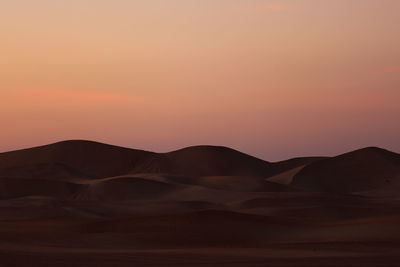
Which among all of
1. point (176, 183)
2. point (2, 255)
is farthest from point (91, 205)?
point (2, 255)

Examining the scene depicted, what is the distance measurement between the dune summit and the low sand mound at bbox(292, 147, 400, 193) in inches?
5.0

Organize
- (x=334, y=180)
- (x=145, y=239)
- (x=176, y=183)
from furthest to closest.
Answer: (x=334, y=180)
(x=176, y=183)
(x=145, y=239)

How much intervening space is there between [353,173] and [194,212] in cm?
5373

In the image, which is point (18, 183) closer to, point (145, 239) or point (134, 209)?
point (134, 209)

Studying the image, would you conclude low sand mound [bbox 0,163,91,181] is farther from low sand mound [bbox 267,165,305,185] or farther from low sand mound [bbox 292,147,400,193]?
low sand mound [bbox 292,147,400,193]

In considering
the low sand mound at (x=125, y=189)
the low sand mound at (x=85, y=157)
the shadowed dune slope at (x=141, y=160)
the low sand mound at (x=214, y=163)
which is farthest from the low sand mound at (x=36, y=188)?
the low sand mound at (x=214, y=163)

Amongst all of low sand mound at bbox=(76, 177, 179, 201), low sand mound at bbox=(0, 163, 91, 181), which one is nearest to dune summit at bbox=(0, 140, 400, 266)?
low sand mound at bbox=(76, 177, 179, 201)

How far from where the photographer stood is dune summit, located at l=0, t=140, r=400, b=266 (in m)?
17.8

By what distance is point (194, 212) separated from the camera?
29.0 meters

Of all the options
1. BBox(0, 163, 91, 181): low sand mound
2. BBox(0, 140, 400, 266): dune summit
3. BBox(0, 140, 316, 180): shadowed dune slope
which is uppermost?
BBox(0, 140, 316, 180): shadowed dune slope

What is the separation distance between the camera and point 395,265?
16062 millimetres

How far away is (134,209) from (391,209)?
1306 cm

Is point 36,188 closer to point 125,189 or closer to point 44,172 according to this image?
point 125,189

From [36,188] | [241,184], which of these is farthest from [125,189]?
[241,184]
